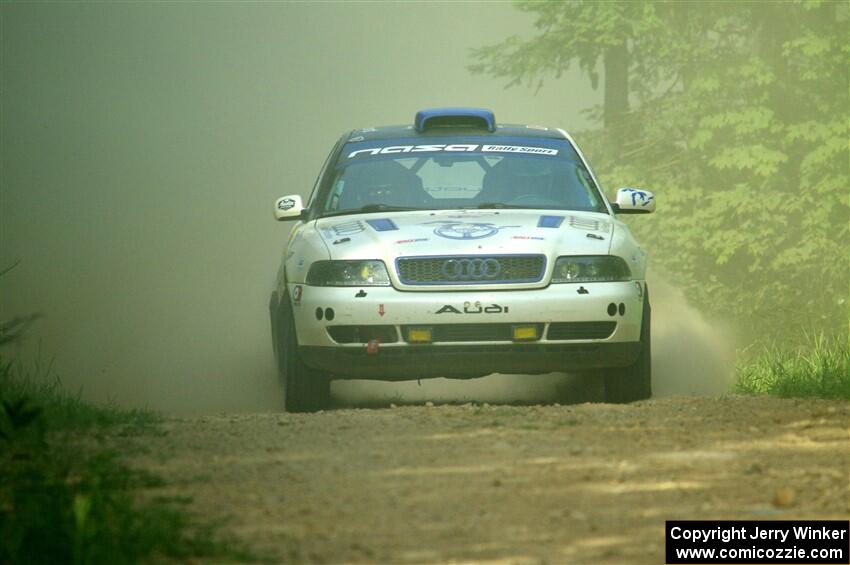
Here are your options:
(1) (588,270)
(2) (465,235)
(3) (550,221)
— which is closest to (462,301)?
(2) (465,235)

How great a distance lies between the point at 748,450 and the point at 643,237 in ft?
61.5

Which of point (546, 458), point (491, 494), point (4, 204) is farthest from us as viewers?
point (4, 204)

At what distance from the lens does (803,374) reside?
10852mm

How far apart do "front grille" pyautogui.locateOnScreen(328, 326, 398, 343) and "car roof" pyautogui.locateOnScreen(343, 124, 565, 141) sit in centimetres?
221

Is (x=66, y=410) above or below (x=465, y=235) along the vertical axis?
below

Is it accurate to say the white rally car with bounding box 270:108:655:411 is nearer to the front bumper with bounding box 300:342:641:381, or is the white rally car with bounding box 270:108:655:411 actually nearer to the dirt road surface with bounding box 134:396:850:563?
the front bumper with bounding box 300:342:641:381

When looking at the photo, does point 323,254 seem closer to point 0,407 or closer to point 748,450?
point 0,407

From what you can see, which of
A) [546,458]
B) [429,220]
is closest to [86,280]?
[429,220]

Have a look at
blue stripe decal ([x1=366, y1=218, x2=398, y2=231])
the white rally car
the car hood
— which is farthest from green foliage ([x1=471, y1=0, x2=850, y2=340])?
blue stripe decal ([x1=366, y1=218, x2=398, y2=231])

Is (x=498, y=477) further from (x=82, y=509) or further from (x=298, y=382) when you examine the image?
(x=298, y=382)

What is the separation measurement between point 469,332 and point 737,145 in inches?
626

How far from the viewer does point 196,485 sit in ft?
22.0

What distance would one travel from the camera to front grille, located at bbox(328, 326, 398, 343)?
9.50 m

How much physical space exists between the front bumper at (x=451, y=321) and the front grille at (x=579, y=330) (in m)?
0.02
